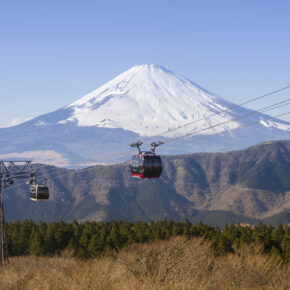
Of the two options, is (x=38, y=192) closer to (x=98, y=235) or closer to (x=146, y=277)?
(x=146, y=277)

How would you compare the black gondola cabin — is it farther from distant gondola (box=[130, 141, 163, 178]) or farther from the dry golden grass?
the dry golden grass

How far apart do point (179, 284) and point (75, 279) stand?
31.9ft

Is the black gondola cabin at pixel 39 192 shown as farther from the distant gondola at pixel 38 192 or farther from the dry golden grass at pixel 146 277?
the dry golden grass at pixel 146 277

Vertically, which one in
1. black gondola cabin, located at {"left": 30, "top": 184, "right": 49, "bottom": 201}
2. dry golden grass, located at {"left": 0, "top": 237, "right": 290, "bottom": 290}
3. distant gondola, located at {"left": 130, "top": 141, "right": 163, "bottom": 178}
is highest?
distant gondola, located at {"left": 130, "top": 141, "right": 163, "bottom": 178}

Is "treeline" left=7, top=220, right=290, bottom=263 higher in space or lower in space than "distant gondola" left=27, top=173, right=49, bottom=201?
lower

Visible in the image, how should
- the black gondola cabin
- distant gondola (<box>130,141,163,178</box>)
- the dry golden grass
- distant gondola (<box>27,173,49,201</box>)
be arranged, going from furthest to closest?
the black gondola cabin, distant gondola (<box>27,173,49,201</box>), distant gondola (<box>130,141,163,178</box>), the dry golden grass

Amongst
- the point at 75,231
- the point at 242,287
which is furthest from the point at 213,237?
the point at 242,287

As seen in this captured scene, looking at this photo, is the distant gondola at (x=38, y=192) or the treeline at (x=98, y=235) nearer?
the distant gondola at (x=38, y=192)

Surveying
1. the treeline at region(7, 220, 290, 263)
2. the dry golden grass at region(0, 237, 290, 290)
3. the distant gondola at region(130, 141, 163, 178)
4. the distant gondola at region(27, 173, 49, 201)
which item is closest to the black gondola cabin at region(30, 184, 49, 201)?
the distant gondola at region(27, 173, 49, 201)

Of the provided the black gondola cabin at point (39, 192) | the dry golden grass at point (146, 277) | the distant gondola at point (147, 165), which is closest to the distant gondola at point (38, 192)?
the black gondola cabin at point (39, 192)

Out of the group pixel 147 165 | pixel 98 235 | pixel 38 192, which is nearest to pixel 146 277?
pixel 147 165

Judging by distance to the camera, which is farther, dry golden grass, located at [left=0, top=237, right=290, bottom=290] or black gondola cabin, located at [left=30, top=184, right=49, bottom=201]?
black gondola cabin, located at [left=30, top=184, right=49, bottom=201]

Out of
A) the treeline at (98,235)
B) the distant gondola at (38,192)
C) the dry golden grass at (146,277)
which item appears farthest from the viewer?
the treeline at (98,235)

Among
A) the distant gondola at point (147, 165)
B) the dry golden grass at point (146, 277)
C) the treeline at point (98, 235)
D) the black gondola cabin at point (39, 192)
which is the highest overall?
the distant gondola at point (147, 165)
